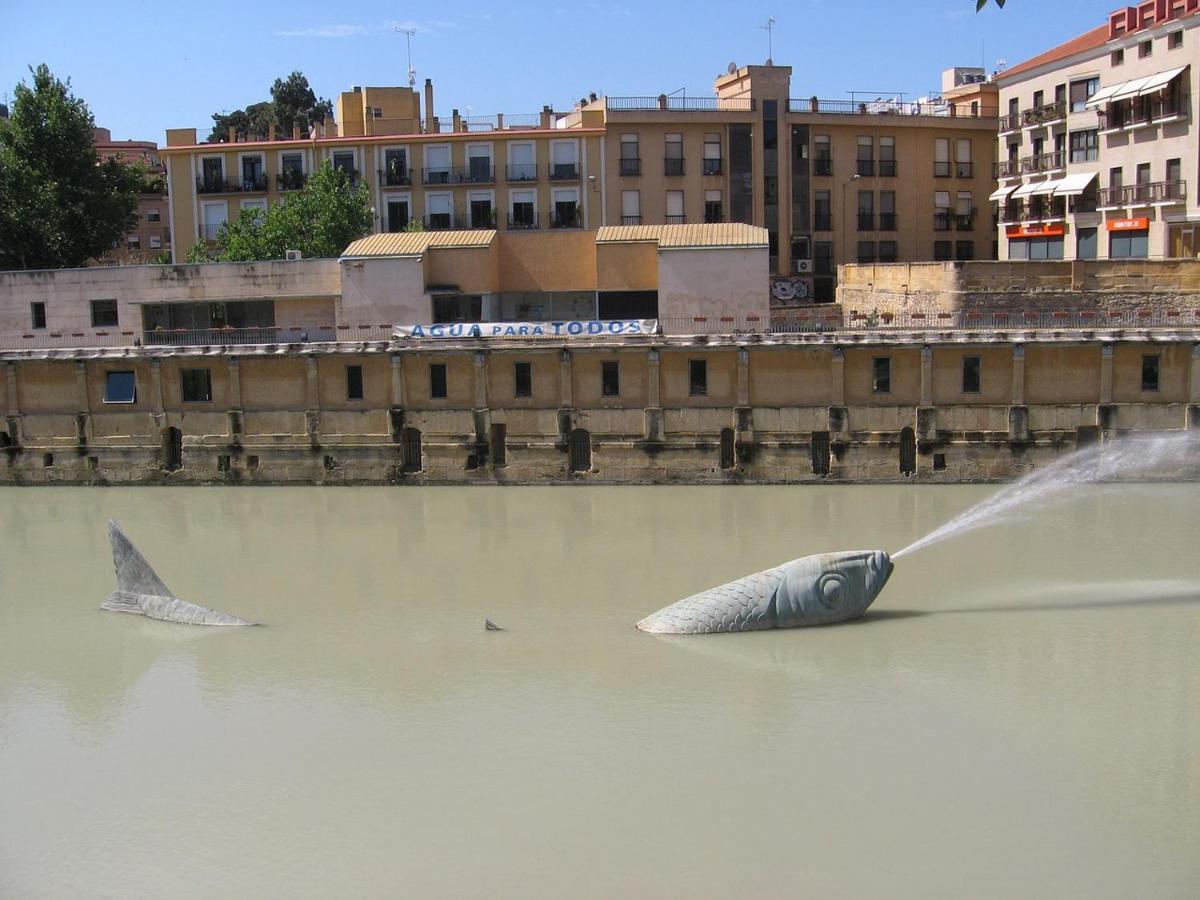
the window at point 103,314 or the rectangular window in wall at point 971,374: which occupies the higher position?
the window at point 103,314

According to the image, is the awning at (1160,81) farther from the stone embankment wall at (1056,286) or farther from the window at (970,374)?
the window at (970,374)

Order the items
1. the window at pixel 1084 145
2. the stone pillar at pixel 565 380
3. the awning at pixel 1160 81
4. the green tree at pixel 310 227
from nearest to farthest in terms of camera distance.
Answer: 1. the stone pillar at pixel 565 380
2. the awning at pixel 1160 81
3. the green tree at pixel 310 227
4. the window at pixel 1084 145

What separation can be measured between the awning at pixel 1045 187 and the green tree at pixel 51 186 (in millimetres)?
43598

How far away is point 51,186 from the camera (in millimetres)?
59125

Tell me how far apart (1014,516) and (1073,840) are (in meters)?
20.3

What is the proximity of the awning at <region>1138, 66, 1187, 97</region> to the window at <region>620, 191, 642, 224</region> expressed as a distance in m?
23.3

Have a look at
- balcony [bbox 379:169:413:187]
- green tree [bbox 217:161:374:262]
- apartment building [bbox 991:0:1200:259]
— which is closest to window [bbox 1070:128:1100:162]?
apartment building [bbox 991:0:1200:259]

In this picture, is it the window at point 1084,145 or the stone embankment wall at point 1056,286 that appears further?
the window at point 1084,145

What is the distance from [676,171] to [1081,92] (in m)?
18.9

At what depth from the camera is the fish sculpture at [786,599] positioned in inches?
875

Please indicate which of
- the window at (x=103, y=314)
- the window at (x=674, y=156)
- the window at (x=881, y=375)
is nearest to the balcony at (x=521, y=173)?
the window at (x=674, y=156)

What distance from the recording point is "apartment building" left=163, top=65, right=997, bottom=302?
63.2 metres

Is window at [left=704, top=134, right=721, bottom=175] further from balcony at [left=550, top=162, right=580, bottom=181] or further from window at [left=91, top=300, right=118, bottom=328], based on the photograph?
window at [left=91, top=300, right=118, bottom=328]

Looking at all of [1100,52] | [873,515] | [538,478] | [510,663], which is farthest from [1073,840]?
[1100,52]
